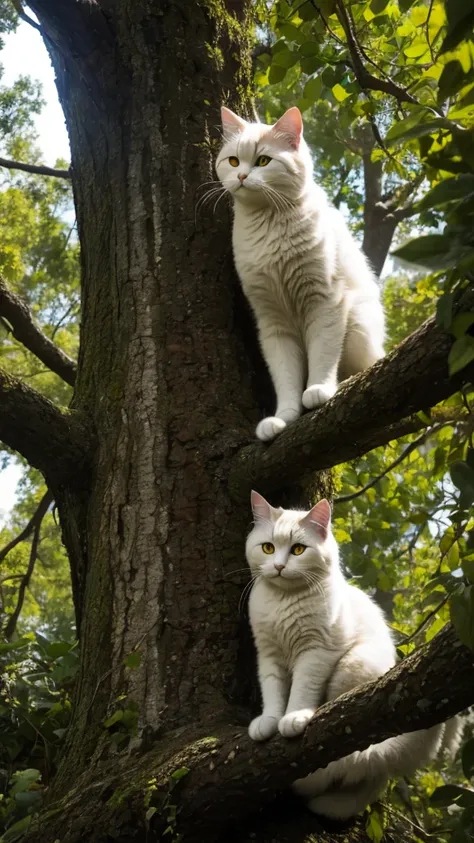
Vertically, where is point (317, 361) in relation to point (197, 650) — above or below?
above

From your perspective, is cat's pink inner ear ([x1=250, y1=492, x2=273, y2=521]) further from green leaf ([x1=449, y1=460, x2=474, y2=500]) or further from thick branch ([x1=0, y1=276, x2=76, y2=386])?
thick branch ([x1=0, y1=276, x2=76, y2=386])

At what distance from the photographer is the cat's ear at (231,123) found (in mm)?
2990

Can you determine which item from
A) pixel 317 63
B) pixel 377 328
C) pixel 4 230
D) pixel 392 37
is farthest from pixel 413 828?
pixel 4 230

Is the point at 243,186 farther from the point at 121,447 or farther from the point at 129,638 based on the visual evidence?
the point at 129,638

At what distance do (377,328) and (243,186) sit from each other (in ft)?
2.47

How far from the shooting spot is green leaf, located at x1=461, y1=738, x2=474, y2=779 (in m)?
1.36

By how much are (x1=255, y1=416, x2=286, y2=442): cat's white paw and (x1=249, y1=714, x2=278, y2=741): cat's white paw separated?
33.2 inches

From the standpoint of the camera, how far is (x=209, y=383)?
273 cm

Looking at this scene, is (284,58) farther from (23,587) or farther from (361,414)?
(23,587)

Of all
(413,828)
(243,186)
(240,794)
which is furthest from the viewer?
(243,186)

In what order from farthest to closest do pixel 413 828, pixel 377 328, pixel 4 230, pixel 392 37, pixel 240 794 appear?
pixel 4 230, pixel 392 37, pixel 377 328, pixel 413 828, pixel 240 794

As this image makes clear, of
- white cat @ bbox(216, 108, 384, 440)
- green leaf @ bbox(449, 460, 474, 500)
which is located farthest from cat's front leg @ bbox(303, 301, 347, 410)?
green leaf @ bbox(449, 460, 474, 500)

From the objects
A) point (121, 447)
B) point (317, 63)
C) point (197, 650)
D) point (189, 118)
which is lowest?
point (197, 650)

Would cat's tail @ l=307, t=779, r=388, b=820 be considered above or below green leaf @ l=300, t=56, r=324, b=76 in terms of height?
below
